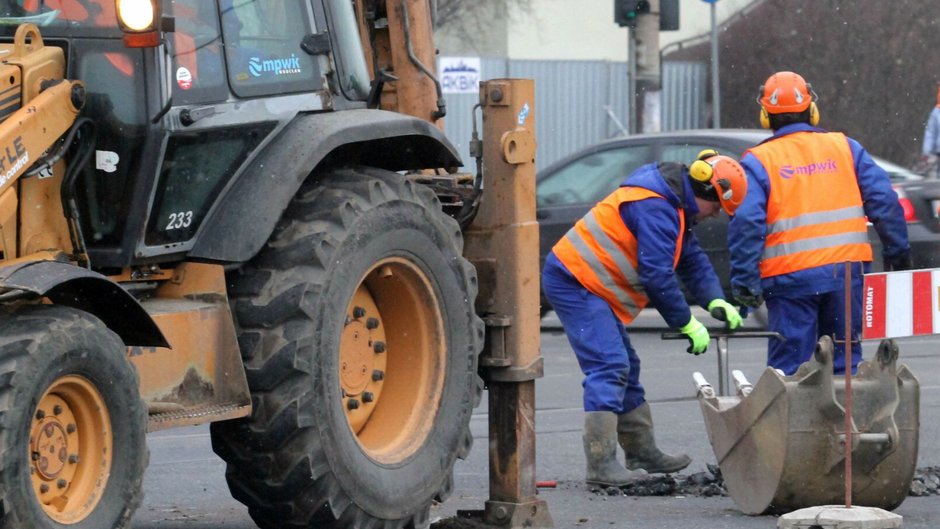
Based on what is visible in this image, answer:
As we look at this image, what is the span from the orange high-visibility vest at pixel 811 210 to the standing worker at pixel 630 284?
0.72 ft

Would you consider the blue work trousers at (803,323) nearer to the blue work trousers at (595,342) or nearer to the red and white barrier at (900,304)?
the blue work trousers at (595,342)

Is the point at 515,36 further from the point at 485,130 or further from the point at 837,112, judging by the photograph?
the point at 485,130

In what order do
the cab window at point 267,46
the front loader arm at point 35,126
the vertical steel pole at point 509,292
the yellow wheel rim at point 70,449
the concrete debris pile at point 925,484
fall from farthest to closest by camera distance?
the concrete debris pile at point 925,484
the vertical steel pole at point 509,292
the cab window at point 267,46
the front loader arm at point 35,126
the yellow wheel rim at point 70,449

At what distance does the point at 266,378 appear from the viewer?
17.9 feet

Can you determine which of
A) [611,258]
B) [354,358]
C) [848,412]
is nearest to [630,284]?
[611,258]

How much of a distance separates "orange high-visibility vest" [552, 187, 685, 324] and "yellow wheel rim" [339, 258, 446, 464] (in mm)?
1533

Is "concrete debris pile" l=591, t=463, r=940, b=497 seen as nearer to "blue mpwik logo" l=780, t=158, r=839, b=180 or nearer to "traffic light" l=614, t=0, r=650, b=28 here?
"blue mpwik logo" l=780, t=158, r=839, b=180

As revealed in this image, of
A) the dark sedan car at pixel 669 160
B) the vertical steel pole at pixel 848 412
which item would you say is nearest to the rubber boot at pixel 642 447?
the vertical steel pole at pixel 848 412

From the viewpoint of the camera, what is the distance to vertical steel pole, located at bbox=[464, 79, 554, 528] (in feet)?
20.5

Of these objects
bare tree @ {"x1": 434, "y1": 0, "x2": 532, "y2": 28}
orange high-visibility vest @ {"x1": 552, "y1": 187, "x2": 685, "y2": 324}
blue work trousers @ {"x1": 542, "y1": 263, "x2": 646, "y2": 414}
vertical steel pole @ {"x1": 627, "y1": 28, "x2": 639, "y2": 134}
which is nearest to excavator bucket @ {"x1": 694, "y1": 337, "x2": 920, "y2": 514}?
blue work trousers @ {"x1": 542, "y1": 263, "x2": 646, "y2": 414}

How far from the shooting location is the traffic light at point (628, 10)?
17.8 meters

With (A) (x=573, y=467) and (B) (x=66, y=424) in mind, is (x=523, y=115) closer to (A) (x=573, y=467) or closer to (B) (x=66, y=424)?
(B) (x=66, y=424)

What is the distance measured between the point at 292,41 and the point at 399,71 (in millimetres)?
813

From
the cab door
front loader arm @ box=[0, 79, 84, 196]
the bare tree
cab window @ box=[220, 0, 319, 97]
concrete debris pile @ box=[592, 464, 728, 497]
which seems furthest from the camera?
the bare tree
